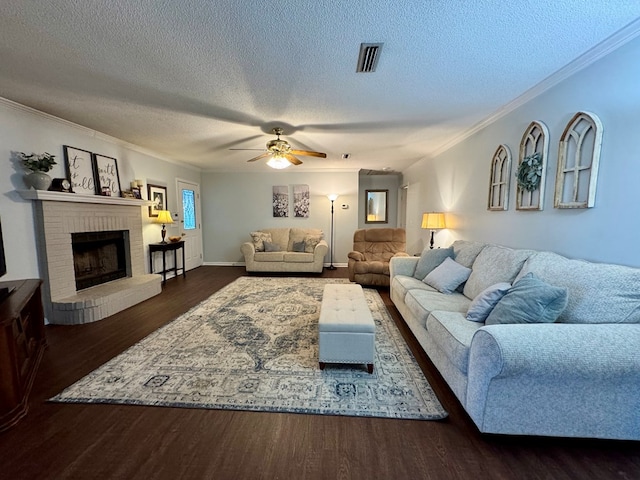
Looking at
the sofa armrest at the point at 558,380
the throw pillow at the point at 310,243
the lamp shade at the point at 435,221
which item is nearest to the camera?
the sofa armrest at the point at 558,380

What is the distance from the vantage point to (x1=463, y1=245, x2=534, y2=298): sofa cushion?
7.77 feet

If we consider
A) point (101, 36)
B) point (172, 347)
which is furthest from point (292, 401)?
point (101, 36)

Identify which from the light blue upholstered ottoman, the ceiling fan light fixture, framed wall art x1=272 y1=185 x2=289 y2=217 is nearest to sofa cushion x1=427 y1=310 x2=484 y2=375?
the light blue upholstered ottoman

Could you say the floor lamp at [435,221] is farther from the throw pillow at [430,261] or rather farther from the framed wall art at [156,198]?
the framed wall art at [156,198]

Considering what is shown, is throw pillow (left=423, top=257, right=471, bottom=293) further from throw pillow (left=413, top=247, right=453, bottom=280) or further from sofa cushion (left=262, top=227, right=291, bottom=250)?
sofa cushion (left=262, top=227, right=291, bottom=250)

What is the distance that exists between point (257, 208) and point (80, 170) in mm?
3615

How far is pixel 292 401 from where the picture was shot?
1890 mm

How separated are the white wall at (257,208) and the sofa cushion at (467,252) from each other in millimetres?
3500

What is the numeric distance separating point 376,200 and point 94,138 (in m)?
6.45

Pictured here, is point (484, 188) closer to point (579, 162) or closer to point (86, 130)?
point (579, 162)

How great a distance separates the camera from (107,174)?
4047mm

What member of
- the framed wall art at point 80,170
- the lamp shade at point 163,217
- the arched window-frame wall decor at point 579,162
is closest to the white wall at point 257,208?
the lamp shade at point 163,217

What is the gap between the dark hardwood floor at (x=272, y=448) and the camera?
1395 mm

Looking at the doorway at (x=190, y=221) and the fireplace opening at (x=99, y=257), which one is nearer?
the fireplace opening at (x=99, y=257)
